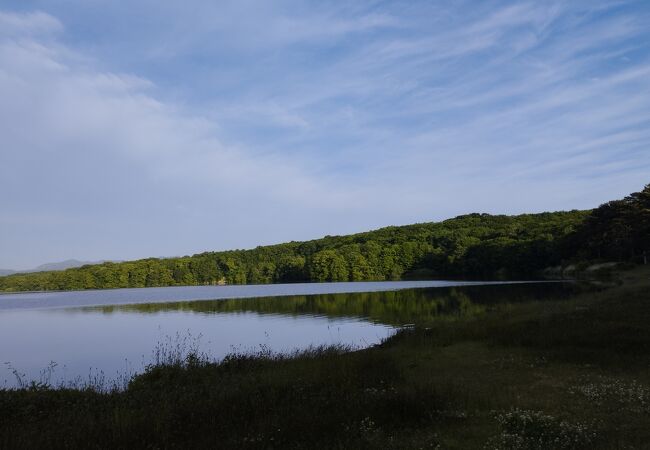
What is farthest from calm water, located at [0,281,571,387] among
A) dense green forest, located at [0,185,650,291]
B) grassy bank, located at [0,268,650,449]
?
dense green forest, located at [0,185,650,291]

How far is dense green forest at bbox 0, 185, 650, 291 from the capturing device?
108625mm

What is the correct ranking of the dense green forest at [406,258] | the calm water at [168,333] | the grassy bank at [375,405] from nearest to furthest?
1. the grassy bank at [375,405]
2. the calm water at [168,333]
3. the dense green forest at [406,258]

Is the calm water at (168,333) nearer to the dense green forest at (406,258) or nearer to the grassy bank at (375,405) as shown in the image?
the grassy bank at (375,405)

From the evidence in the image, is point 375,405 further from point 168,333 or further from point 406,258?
point 406,258

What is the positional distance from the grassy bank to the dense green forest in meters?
85.2

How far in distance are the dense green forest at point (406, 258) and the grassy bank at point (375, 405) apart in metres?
85.2

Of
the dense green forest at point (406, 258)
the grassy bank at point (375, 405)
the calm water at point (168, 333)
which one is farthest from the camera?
the dense green forest at point (406, 258)

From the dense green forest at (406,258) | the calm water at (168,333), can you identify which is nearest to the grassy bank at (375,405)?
the calm water at (168,333)

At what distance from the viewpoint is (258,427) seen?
27.2 ft

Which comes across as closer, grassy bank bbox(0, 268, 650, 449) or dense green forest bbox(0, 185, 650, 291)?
grassy bank bbox(0, 268, 650, 449)

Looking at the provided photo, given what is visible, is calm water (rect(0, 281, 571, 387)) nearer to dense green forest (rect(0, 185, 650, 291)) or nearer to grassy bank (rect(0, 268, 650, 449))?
grassy bank (rect(0, 268, 650, 449))

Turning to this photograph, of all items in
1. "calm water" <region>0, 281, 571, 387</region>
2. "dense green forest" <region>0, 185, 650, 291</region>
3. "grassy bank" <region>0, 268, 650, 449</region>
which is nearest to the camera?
"grassy bank" <region>0, 268, 650, 449</region>

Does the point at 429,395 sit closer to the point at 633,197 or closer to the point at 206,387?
the point at 206,387

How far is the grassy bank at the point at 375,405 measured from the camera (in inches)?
305
